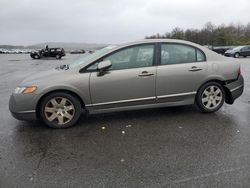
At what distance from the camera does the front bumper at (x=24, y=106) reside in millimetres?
4582

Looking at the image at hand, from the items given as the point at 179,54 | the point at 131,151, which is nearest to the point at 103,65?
the point at 179,54

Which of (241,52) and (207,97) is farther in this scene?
(241,52)

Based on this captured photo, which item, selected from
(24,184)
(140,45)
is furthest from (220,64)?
(24,184)

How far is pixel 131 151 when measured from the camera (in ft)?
12.3

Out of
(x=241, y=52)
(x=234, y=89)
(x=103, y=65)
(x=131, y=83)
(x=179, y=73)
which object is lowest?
(x=234, y=89)

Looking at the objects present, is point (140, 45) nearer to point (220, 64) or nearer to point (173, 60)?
point (173, 60)

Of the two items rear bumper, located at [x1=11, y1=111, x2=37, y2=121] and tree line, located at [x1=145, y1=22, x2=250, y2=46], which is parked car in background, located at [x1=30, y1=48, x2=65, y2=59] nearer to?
rear bumper, located at [x1=11, y1=111, x2=37, y2=121]

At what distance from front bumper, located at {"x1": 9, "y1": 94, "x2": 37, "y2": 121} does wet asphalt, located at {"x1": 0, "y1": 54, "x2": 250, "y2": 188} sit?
0.85 ft

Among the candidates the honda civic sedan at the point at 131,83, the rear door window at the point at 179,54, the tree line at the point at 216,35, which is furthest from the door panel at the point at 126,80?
the tree line at the point at 216,35

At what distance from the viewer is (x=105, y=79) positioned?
4793 mm

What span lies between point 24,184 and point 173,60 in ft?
11.4

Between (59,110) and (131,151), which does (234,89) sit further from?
(59,110)

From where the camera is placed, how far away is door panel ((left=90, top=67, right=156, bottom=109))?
4.79 metres

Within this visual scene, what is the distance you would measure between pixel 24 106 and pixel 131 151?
6.90ft
